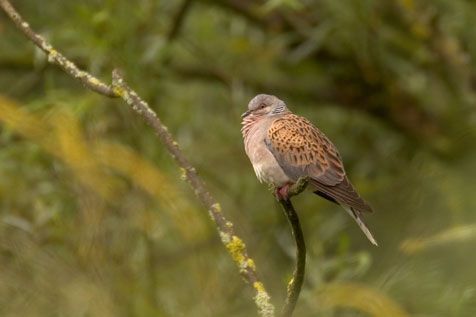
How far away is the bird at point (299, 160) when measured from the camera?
3234 mm

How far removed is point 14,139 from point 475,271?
3159 millimetres

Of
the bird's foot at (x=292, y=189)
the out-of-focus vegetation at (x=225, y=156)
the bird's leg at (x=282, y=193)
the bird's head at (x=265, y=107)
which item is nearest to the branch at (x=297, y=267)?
the bird's foot at (x=292, y=189)

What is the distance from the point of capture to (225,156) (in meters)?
6.20

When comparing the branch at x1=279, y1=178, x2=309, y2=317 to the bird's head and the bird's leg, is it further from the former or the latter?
the bird's head

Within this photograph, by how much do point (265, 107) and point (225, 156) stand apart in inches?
94.1

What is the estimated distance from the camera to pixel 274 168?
134 inches

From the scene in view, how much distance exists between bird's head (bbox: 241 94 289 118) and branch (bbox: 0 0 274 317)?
0.82 meters

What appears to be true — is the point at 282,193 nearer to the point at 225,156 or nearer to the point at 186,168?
the point at 186,168

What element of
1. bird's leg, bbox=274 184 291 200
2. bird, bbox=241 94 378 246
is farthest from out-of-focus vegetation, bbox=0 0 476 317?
bird's leg, bbox=274 184 291 200

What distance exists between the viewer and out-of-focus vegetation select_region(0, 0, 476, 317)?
3.59 m

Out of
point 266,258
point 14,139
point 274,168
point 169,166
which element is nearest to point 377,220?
point 266,258

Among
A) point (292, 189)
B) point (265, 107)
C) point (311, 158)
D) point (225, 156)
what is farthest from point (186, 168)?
point (225, 156)

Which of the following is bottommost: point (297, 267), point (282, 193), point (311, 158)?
point (297, 267)

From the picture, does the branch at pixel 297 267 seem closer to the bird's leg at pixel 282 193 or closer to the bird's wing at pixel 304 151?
the bird's leg at pixel 282 193
